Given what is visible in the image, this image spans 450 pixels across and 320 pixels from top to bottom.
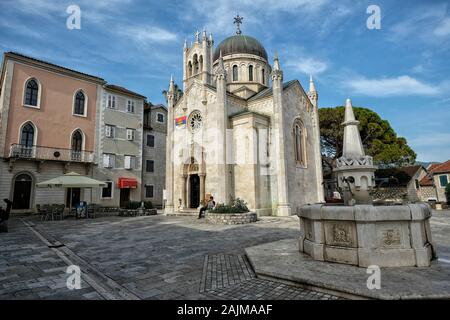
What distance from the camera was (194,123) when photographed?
23.3 meters

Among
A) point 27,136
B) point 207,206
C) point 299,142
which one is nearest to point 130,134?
point 27,136

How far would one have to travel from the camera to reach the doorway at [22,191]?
20516 millimetres

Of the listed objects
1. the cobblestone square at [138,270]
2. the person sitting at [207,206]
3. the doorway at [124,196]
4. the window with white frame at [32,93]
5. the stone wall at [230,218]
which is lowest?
the cobblestone square at [138,270]

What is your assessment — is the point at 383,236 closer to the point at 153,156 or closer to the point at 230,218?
the point at 230,218

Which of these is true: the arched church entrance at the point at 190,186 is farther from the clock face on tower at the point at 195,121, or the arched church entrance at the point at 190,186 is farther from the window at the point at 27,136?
the window at the point at 27,136

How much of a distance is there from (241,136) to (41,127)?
17656 mm

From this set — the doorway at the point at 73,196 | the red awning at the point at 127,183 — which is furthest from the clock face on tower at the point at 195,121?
the doorway at the point at 73,196

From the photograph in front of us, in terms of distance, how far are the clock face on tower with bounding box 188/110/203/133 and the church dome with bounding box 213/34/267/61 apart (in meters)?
9.33

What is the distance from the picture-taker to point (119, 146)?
2719cm

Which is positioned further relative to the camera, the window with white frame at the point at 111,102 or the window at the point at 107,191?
the window with white frame at the point at 111,102

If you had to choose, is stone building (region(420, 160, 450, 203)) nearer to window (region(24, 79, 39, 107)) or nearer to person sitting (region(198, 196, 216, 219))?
person sitting (region(198, 196, 216, 219))

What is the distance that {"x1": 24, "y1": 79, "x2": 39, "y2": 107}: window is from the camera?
2176 cm

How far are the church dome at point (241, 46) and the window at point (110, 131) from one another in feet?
47.8
